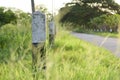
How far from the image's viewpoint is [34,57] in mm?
3668

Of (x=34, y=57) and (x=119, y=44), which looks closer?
(x=119, y=44)

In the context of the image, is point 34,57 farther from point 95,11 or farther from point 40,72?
point 95,11

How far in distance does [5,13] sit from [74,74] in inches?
1021

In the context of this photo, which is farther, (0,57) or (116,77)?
(0,57)

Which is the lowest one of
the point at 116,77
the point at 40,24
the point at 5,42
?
the point at 5,42

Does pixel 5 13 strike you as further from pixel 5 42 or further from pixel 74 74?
pixel 74 74

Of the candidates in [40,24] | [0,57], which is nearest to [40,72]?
[40,24]

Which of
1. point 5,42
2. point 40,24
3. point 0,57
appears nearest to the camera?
point 40,24

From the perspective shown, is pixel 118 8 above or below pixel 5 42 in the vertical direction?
below

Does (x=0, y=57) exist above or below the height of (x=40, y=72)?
below

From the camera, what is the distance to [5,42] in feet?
27.1

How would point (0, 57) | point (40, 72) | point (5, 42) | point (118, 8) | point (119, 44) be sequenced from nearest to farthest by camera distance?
point (119, 44) → point (40, 72) → point (0, 57) → point (5, 42) → point (118, 8)

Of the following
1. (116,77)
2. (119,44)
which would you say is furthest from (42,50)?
(119,44)

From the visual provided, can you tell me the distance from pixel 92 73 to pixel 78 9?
182ft
